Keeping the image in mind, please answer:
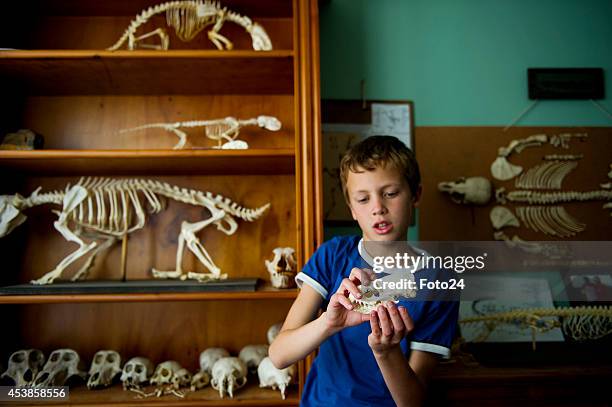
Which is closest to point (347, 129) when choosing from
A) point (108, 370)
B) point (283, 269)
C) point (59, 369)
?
point (283, 269)

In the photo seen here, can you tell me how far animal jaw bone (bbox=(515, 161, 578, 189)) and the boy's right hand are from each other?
1167mm

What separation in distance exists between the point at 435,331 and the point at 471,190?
2.71 feet

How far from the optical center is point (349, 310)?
762mm

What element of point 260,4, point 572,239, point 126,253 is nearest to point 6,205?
point 126,253

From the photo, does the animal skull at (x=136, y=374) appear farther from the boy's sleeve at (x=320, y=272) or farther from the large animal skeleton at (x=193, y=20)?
the large animal skeleton at (x=193, y=20)

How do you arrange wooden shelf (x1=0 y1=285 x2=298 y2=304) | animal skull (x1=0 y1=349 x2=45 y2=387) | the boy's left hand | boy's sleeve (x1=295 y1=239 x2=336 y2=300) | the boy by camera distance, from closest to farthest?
the boy's left hand < the boy < boy's sleeve (x1=295 y1=239 x2=336 y2=300) < wooden shelf (x1=0 y1=285 x2=298 y2=304) < animal skull (x1=0 y1=349 x2=45 y2=387)

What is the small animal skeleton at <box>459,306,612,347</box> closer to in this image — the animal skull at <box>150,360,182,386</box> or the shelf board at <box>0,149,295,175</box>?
the shelf board at <box>0,149,295,175</box>

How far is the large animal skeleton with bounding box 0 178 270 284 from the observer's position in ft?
4.78

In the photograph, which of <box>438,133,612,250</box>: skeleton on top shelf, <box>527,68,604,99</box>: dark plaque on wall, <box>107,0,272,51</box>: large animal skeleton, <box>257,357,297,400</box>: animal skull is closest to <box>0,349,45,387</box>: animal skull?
<box>257,357,297,400</box>: animal skull

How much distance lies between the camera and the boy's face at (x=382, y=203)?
0.90 m

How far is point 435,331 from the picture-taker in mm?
909

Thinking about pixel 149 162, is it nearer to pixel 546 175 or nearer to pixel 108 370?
pixel 108 370

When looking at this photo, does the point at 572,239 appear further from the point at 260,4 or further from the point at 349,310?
the point at 260,4

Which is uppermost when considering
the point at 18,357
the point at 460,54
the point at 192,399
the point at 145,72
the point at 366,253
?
the point at 460,54
